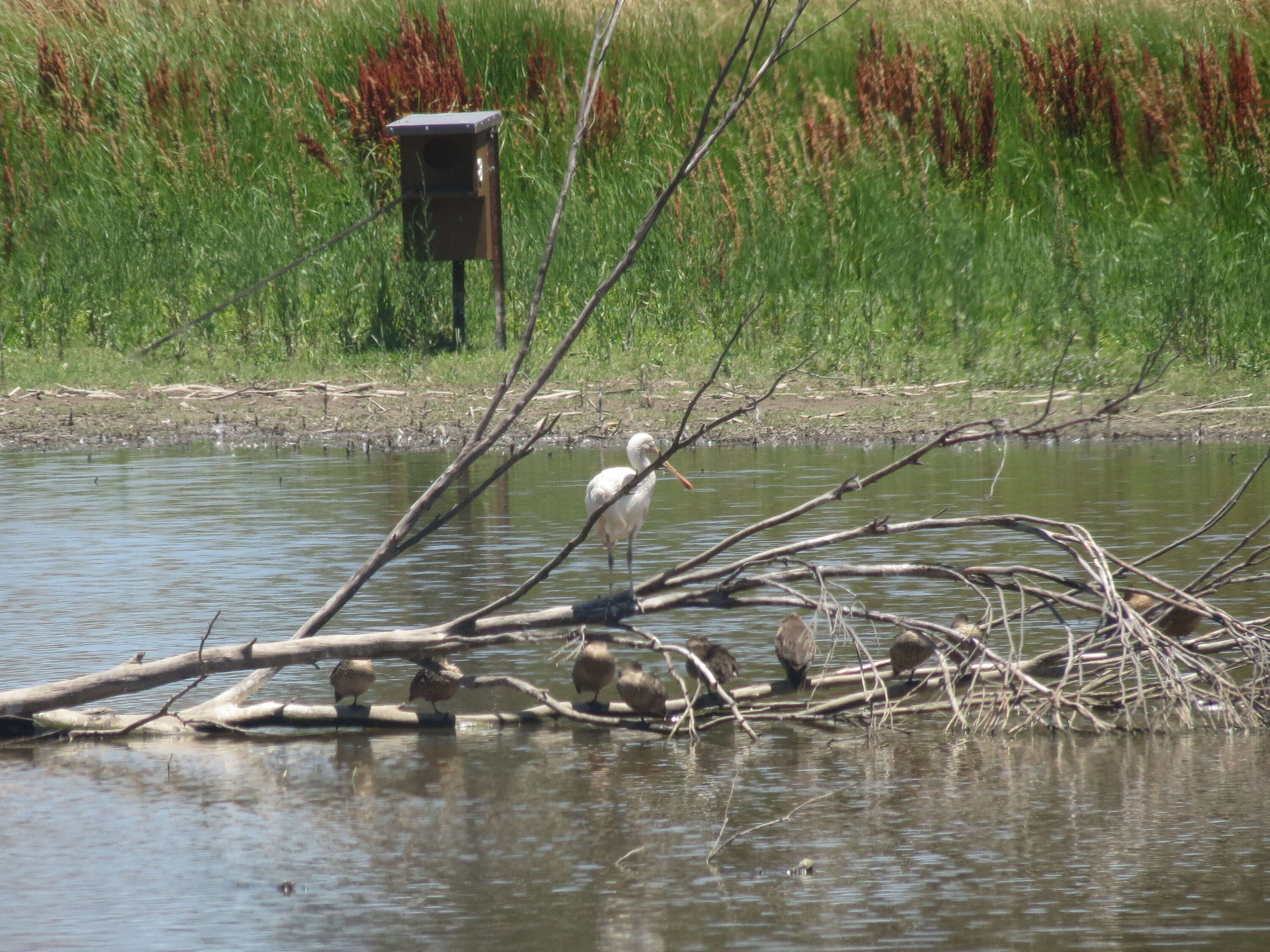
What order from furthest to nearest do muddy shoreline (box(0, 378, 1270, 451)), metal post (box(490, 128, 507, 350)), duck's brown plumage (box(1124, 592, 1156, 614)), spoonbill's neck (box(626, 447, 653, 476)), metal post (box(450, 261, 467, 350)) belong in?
metal post (box(450, 261, 467, 350)), metal post (box(490, 128, 507, 350)), muddy shoreline (box(0, 378, 1270, 451)), spoonbill's neck (box(626, 447, 653, 476)), duck's brown plumage (box(1124, 592, 1156, 614))

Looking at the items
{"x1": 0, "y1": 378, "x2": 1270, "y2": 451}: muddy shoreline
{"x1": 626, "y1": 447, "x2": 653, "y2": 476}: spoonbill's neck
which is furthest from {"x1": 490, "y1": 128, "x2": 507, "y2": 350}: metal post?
{"x1": 626, "y1": 447, "x2": 653, "y2": 476}: spoonbill's neck

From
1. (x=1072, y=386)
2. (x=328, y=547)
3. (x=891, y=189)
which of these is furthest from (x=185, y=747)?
(x=891, y=189)

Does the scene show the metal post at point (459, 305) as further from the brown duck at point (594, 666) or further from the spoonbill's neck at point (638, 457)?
the brown duck at point (594, 666)

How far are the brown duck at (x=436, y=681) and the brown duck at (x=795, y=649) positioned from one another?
0.93 meters

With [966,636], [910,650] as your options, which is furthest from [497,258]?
[966,636]

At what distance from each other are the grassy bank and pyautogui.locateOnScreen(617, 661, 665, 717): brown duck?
7214mm

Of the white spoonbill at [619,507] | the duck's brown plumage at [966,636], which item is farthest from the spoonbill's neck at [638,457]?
the duck's brown plumage at [966,636]

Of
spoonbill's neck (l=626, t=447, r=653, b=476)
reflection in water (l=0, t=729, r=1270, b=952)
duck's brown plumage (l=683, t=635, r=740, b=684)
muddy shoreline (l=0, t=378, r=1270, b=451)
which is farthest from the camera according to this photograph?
muddy shoreline (l=0, t=378, r=1270, b=451)

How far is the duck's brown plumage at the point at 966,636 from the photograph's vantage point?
192 inches

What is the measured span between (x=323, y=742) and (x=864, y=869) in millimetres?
1786

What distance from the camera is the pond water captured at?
139 inches

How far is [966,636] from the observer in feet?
16.0

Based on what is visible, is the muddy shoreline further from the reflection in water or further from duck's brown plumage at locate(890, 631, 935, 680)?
the reflection in water

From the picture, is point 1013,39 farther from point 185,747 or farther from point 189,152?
point 185,747
